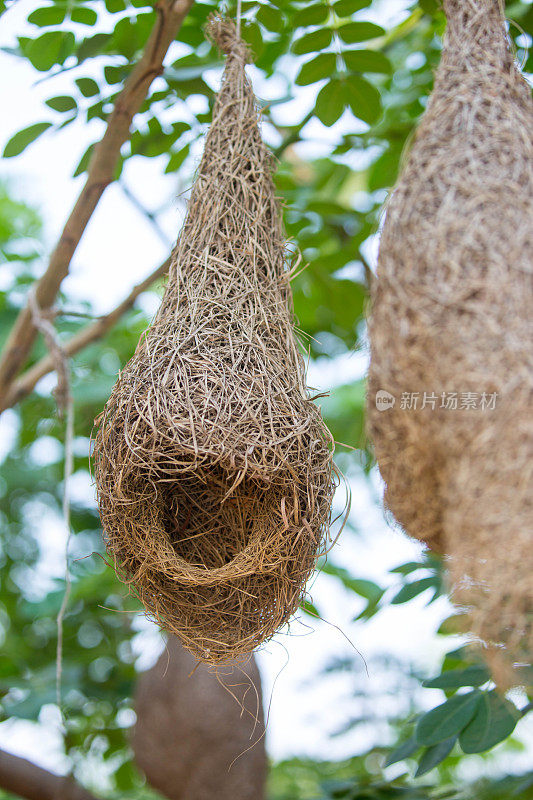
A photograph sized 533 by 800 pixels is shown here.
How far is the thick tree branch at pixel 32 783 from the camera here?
7.11ft

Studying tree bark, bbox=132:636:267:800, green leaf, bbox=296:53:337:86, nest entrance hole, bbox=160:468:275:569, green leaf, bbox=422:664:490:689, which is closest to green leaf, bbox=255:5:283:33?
green leaf, bbox=296:53:337:86

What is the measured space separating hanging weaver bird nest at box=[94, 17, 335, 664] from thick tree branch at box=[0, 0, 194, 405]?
233 mm

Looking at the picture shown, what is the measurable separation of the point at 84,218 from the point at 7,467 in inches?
84.1

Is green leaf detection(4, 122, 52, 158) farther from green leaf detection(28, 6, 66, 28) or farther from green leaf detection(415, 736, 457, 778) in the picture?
green leaf detection(415, 736, 457, 778)

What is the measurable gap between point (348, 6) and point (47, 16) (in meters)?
0.59

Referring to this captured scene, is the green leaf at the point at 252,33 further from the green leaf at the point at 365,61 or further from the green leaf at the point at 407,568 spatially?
the green leaf at the point at 407,568

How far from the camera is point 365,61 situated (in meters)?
1.56

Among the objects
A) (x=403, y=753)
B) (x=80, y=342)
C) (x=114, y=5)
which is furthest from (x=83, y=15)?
(x=403, y=753)

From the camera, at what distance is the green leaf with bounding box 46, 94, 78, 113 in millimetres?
1598

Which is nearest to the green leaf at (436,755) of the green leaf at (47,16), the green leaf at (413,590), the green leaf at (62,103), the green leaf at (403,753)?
the green leaf at (403,753)

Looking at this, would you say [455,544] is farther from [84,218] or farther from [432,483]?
[84,218]

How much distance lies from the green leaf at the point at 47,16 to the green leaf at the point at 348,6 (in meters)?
0.53

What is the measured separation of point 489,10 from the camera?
1.08m

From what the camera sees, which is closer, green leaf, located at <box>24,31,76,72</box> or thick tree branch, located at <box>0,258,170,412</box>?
green leaf, located at <box>24,31,76,72</box>
